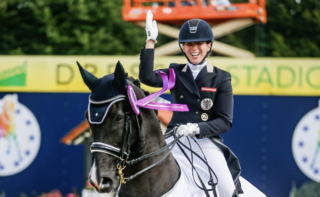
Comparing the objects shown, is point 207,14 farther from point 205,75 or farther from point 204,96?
point 204,96

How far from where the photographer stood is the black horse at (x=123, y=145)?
10.7 ft

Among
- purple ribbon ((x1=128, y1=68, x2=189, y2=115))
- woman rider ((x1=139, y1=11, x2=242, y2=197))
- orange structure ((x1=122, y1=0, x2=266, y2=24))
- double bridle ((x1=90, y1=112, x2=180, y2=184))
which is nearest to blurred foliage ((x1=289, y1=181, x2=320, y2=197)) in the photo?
orange structure ((x1=122, y1=0, x2=266, y2=24))

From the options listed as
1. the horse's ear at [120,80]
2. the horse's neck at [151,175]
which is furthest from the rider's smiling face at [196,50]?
the horse's ear at [120,80]

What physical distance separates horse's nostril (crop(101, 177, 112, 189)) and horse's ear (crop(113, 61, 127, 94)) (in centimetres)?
57

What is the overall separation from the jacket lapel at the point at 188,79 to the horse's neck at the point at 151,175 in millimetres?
470

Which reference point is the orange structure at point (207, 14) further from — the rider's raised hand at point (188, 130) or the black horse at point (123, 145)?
the black horse at point (123, 145)

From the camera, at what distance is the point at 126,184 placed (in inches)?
141

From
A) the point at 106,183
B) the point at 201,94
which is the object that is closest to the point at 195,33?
the point at 201,94

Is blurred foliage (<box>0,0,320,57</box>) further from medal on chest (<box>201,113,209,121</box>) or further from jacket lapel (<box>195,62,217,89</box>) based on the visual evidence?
medal on chest (<box>201,113,209,121</box>)

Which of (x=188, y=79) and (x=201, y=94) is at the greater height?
(x=188, y=79)

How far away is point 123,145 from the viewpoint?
332cm

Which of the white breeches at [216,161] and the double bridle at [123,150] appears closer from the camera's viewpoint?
the double bridle at [123,150]

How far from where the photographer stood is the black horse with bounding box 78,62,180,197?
3262 mm

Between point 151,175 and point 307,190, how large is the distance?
24.1ft
